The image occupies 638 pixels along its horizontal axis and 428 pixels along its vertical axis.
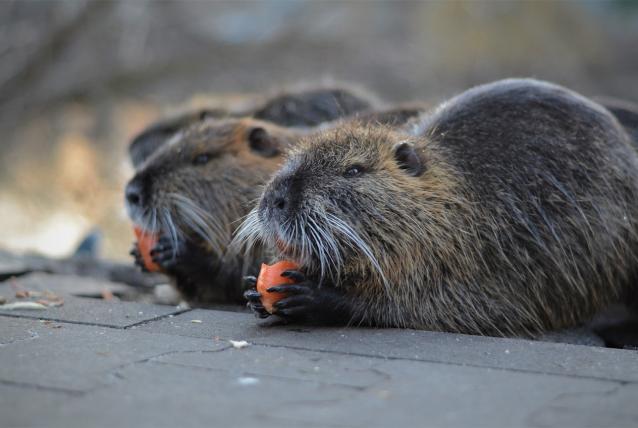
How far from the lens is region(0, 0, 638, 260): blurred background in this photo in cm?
1078

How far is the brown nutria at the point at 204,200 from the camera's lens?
13.8 ft

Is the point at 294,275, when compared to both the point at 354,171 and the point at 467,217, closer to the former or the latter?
the point at 354,171

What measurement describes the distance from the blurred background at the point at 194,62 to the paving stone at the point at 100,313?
663 centimetres

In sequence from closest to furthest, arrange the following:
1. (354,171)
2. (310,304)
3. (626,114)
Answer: (310,304) → (354,171) → (626,114)

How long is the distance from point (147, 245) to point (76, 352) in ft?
5.81

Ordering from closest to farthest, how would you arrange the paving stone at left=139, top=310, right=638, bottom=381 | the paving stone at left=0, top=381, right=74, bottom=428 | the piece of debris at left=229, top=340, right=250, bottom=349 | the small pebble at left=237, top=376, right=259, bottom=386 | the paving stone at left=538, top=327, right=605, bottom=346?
the paving stone at left=0, top=381, right=74, bottom=428 < the small pebble at left=237, top=376, right=259, bottom=386 < the paving stone at left=139, top=310, right=638, bottom=381 < the piece of debris at left=229, top=340, right=250, bottom=349 < the paving stone at left=538, top=327, right=605, bottom=346

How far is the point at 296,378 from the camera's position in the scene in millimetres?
2373

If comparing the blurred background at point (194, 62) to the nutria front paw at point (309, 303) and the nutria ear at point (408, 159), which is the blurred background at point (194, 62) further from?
the nutria front paw at point (309, 303)

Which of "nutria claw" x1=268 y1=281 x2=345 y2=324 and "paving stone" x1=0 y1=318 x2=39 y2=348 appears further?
"nutria claw" x1=268 y1=281 x2=345 y2=324

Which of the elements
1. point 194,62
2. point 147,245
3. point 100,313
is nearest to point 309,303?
point 100,313

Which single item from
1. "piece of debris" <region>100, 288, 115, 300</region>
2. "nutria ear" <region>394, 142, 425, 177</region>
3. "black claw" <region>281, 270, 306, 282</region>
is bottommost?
"piece of debris" <region>100, 288, 115, 300</region>

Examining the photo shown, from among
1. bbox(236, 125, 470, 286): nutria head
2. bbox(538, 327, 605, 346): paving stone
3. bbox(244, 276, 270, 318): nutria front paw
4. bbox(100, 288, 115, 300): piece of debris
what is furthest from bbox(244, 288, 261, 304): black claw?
bbox(100, 288, 115, 300): piece of debris

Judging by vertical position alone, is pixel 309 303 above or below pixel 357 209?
below

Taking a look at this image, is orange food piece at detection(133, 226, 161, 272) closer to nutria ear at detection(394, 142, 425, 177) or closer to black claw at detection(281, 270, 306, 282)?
black claw at detection(281, 270, 306, 282)
